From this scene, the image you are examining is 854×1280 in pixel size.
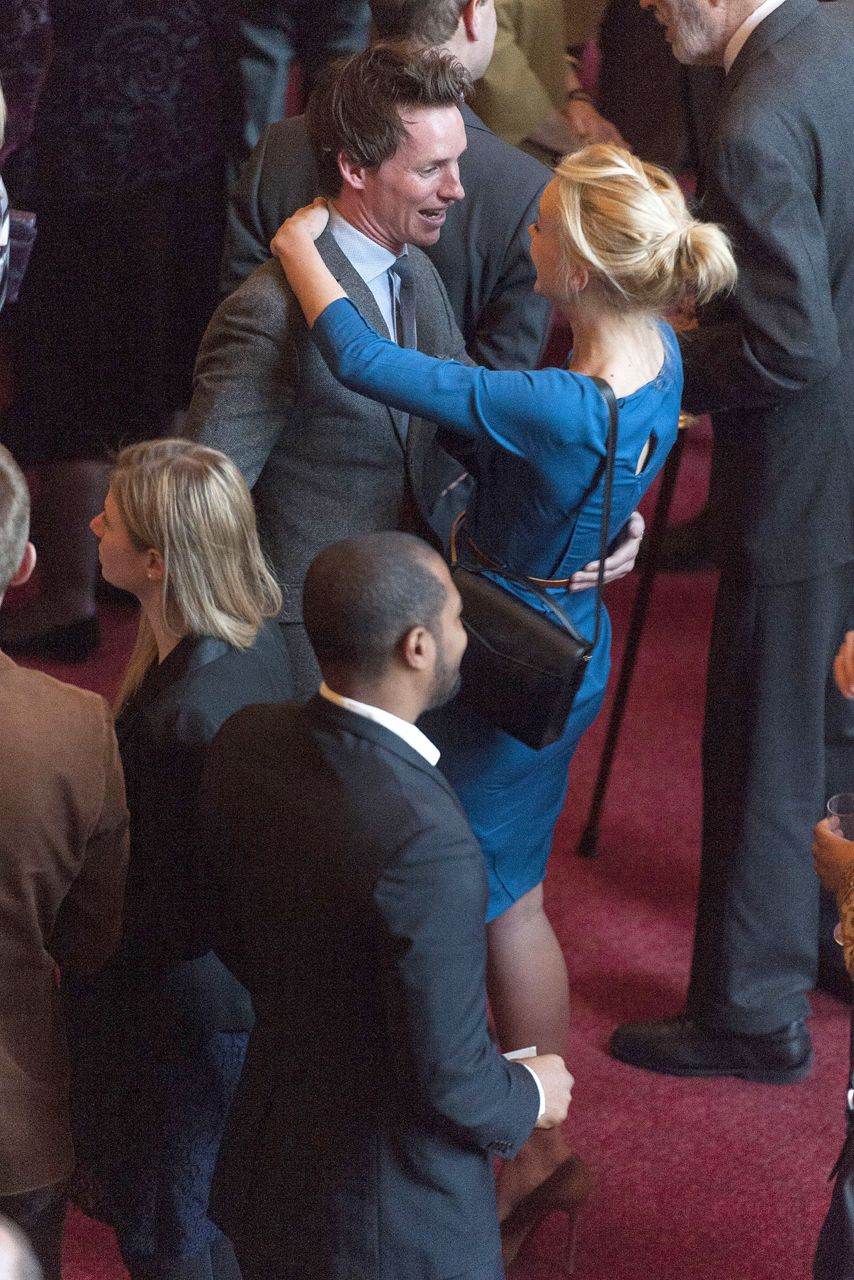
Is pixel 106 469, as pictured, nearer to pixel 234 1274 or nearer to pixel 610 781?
pixel 610 781

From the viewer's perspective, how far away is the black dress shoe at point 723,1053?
2.78m

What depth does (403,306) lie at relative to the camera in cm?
232

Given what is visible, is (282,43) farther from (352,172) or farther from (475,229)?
(352,172)

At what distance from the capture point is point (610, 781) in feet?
12.5

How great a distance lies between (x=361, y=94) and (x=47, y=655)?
7.48 feet

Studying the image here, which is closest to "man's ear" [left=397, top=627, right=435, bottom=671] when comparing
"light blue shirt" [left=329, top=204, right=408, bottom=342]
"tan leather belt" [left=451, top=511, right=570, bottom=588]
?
"tan leather belt" [left=451, top=511, right=570, bottom=588]

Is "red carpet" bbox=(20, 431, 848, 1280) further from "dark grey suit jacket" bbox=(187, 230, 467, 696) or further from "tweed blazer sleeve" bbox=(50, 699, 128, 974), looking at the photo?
"dark grey suit jacket" bbox=(187, 230, 467, 696)

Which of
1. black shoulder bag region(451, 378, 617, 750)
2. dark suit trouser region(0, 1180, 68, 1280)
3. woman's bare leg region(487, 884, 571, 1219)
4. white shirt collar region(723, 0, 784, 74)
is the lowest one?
woman's bare leg region(487, 884, 571, 1219)

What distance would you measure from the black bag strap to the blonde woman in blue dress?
0.01 meters

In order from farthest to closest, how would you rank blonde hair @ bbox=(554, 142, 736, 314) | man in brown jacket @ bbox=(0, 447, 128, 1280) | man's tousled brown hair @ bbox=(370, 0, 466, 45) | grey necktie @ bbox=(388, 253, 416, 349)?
man's tousled brown hair @ bbox=(370, 0, 466, 45)
grey necktie @ bbox=(388, 253, 416, 349)
blonde hair @ bbox=(554, 142, 736, 314)
man in brown jacket @ bbox=(0, 447, 128, 1280)

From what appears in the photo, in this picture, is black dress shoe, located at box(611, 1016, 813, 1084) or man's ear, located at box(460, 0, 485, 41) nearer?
man's ear, located at box(460, 0, 485, 41)

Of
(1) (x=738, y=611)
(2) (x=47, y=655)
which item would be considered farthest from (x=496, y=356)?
(2) (x=47, y=655)

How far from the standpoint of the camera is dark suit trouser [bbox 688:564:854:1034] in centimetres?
263

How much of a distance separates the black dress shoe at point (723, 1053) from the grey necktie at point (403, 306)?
1314mm
